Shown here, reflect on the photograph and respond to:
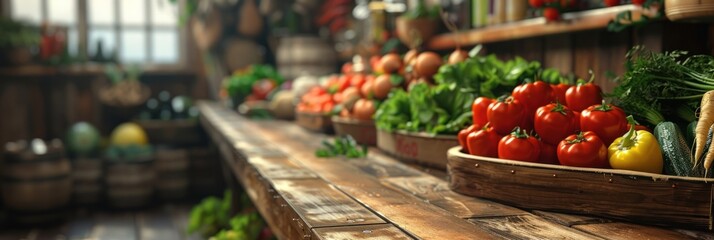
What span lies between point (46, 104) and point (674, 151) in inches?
273

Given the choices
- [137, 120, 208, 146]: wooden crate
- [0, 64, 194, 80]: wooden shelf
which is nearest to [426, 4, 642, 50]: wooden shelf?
[137, 120, 208, 146]: wooden crate

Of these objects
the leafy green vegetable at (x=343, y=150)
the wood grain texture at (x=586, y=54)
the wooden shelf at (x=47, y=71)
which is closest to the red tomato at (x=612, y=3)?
the wood grain texture at (x=586, y=54)

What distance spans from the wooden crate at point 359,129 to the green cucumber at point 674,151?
174cm

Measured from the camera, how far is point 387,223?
168 centimetres

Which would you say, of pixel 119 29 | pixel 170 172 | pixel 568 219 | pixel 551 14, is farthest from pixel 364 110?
pixel 119 29

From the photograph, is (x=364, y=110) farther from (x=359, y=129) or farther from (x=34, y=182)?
(x=34, y=182)

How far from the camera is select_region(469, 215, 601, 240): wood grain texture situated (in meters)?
1.56

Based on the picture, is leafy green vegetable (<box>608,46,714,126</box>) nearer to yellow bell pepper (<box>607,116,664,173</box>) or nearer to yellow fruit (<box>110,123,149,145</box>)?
yellow bell pepper (<box>607,116,664,173</box>)

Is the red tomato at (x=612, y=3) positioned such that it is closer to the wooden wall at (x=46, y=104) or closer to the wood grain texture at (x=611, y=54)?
the wood grain texture at (x=611, y=54)

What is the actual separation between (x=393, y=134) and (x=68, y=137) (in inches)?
201

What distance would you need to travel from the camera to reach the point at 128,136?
281 inches

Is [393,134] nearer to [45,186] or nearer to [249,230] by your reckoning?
[249,230]

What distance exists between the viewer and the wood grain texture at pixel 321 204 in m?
1.73

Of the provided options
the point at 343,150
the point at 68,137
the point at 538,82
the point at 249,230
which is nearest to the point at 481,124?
the point at 538,82
